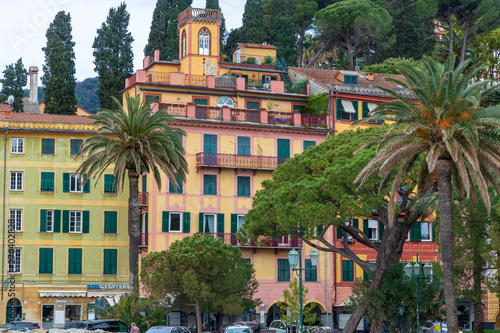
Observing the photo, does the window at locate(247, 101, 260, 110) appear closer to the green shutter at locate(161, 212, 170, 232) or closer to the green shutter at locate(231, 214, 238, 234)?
the green shutter at locate(231, 214, 238, 234)

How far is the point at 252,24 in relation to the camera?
9638 cm

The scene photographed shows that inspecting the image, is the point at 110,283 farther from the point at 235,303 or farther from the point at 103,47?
the point at 103,47

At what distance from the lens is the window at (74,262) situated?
222 feet

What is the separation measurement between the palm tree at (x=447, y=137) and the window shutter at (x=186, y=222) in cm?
2714

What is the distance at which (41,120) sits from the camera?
68.6 m

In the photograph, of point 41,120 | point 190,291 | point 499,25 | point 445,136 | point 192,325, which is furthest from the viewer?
point 499,25

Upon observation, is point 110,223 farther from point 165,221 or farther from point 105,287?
point 165,221

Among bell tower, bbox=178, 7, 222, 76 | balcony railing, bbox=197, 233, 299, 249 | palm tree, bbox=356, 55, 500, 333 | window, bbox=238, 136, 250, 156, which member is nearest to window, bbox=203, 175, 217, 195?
window, bbox=238, 136, 250, 156

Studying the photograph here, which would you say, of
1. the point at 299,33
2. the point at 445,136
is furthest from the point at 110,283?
the point at 299,33

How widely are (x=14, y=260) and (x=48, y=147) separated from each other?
28.5 feet

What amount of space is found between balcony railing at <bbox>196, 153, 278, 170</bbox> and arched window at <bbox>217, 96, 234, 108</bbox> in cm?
556

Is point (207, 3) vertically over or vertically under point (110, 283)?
over

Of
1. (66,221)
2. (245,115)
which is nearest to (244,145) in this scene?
(245,115)

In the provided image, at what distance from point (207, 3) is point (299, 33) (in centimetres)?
1236
